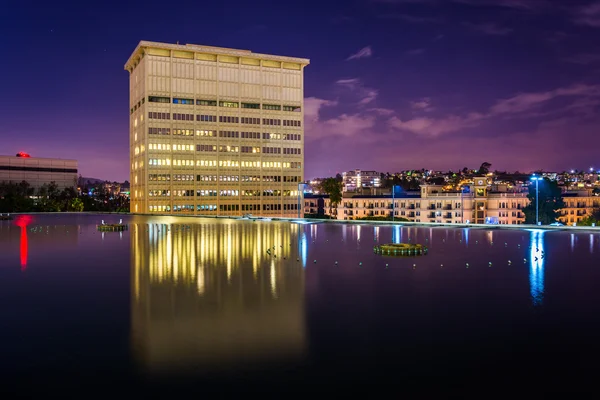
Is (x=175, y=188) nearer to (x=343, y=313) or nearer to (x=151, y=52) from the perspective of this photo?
(x=151, y=52)

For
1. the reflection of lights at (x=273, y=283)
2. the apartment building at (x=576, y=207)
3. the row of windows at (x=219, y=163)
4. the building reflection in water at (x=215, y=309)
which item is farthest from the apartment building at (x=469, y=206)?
the reflection of lights at (x=273, y=283)

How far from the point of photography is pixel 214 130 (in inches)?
6043

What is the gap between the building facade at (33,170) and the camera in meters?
185

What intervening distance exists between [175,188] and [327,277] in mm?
124842

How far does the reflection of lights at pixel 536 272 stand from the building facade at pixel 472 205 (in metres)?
89.5

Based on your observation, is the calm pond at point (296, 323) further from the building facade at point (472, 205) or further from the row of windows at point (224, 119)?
the row of windows at point (224, 119)

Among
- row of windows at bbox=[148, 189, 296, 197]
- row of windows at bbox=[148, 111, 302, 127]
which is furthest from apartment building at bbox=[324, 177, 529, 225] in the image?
row of windows at bbox=[148, 111, 302, 127]

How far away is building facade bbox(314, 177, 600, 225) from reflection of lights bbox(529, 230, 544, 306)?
89538mm

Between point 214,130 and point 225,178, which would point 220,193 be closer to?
point 225,178

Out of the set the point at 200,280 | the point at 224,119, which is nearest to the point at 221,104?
the point at 224,119

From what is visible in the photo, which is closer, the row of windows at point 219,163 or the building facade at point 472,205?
the building facade at point 472,205

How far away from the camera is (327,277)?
99.1 feet

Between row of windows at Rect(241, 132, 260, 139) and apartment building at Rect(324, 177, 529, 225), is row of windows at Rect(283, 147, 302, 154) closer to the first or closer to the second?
row of windows at Rect(241, 132, 260, 139)

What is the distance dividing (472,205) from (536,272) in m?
120
